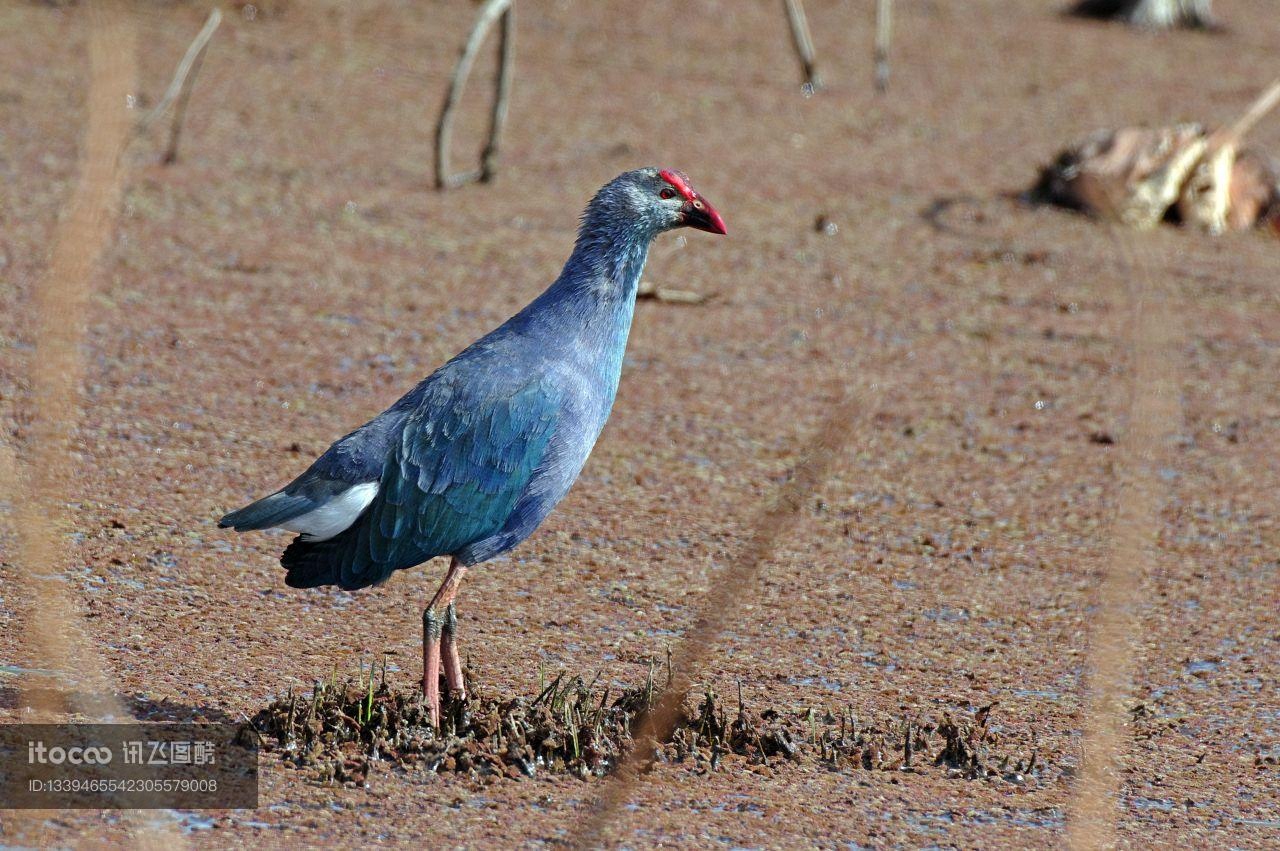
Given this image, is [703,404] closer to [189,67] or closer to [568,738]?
[568,738]

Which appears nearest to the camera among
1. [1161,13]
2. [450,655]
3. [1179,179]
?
[450,655]

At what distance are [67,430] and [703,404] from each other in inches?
100

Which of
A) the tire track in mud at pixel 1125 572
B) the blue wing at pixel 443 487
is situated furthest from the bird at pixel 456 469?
the tire track in mud at pixel 1125 572

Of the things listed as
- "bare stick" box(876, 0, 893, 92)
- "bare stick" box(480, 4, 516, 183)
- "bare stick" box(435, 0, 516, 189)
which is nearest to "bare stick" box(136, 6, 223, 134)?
"bare stick" box(435, 0, 516, 189)

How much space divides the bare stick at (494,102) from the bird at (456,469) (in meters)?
5.06

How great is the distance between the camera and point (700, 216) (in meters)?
4.16

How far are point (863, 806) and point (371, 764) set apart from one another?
113cm

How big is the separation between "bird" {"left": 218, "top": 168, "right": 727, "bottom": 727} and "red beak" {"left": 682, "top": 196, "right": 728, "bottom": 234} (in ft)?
1.25

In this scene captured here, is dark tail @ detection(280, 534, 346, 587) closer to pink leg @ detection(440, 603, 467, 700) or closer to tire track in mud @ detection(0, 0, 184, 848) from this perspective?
pink leg @ detection(440, 603, 467, 700)

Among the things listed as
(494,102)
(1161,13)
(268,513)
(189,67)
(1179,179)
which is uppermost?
(1161,13)

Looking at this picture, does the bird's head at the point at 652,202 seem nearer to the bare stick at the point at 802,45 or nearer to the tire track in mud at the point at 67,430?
the tire track in mud at the point at 67,430

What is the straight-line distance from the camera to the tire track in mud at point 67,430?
4.40 ft

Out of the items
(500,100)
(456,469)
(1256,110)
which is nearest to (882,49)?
(500,100)

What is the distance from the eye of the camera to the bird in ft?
12.1
